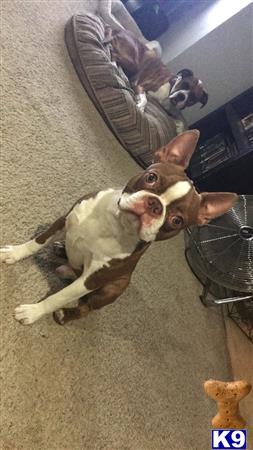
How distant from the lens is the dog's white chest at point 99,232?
160cm

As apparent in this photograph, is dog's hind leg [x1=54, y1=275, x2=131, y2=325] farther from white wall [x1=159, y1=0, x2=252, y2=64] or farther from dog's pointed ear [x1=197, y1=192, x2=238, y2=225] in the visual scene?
white wall [x1=159, y1=0, x2=252, y2=64]

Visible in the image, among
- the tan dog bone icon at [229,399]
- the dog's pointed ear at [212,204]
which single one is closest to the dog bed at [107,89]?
the dog's pointed ear at [212,204]

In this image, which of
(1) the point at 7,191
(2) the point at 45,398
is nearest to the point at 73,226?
(1) the point at 7,191

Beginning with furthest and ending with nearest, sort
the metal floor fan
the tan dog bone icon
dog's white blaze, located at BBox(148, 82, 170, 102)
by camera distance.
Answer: dog's white blaze, located at BBox(148, 82, 170, 102), the metal floor fan, the tan dog bone icon

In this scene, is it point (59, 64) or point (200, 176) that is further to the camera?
point (200, 176)

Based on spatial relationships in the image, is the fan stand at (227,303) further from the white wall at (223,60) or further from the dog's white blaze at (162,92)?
the white wall at (223,60)

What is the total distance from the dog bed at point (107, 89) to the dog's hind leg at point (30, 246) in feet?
4.94

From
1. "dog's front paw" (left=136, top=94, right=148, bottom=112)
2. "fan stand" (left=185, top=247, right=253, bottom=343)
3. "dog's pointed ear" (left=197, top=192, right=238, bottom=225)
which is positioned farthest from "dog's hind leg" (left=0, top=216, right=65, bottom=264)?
"dog's front paw" (left=136, top=94, right=148, bottom=112)

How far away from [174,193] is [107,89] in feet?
5.80

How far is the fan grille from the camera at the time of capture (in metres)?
2.60

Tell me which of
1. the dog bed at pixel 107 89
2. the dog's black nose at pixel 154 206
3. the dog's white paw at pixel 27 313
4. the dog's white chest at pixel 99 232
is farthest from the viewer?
the dog bed at pixel 107 89

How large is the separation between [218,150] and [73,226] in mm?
2639

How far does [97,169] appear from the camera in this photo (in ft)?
9.19

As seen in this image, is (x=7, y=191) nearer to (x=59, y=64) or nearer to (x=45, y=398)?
(x=45, y=398)
